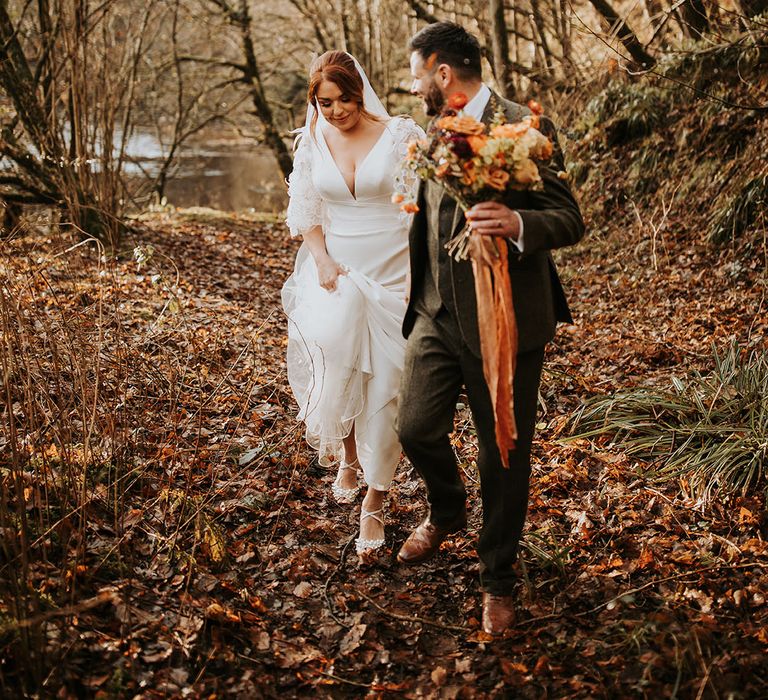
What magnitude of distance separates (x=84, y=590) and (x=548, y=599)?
2.00m

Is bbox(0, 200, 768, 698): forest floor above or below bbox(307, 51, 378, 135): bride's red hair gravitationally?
below

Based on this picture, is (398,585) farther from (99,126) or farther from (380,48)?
(380,48)

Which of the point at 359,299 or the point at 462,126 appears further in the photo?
the point at 359,299

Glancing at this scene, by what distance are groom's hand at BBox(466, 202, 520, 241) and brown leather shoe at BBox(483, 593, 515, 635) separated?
1.56 metres

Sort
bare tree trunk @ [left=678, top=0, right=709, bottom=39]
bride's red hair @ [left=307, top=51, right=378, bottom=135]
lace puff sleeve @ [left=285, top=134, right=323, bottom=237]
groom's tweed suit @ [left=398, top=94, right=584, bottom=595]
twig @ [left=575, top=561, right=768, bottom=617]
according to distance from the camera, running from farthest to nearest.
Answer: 1. bare tree trunk @ [left=678, top=0, right=709, bottom=39]
2. lace puff sleeve @ [left=285, top=134, right=323, bottom=237]
3. bride's red hair @ [left=307, top=51, right=378, bottom=135]
4. twig @ [left=575, top=561, right=768, bottom=617]
5. groom's tweed suit @ [left=398, top=94, right=584, bottom=595]

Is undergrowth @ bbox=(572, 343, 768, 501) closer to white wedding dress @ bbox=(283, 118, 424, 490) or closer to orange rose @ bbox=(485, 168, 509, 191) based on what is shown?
white wedding dress @ bbox=(283, 118, 424, 490)

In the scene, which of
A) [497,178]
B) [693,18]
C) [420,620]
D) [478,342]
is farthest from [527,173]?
[693,18]

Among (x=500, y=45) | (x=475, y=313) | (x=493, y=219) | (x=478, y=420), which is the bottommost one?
(x=478, y=420)

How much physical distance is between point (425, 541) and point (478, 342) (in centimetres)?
116

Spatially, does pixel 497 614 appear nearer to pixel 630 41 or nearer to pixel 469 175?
pixel 469 175

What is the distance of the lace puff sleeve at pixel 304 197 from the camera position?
154 inches

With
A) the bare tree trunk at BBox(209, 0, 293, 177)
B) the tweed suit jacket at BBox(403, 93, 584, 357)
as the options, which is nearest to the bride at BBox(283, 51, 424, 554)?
the tweed suit jacket at BBox(403, 93, 584, 357)

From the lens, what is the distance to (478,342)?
283 cm

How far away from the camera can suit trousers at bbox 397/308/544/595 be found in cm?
292
